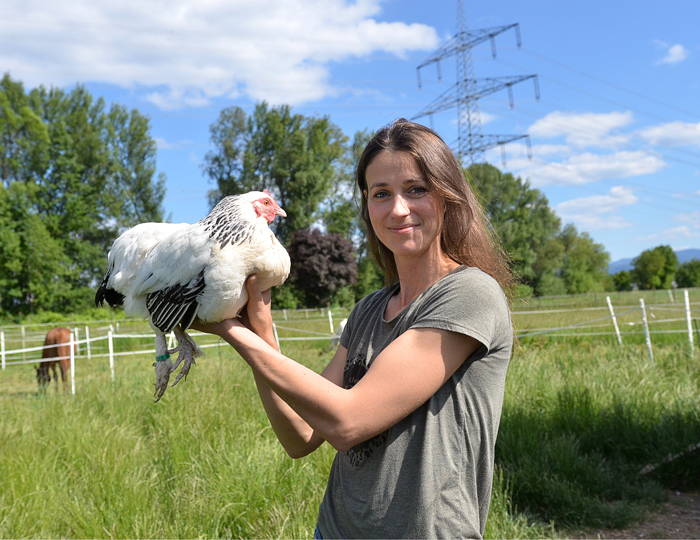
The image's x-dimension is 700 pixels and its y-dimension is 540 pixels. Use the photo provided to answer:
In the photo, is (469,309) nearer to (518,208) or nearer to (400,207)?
(400,207)

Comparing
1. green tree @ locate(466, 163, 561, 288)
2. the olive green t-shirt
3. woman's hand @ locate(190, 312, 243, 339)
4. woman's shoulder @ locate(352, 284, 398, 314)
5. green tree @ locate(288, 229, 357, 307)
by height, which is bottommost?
the olive green t-shirt

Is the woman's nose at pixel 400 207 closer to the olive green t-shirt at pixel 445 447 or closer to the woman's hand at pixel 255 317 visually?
the olive green t-shirt at pixel 445 447

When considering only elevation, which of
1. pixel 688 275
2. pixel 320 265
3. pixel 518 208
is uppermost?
pixel 518 208

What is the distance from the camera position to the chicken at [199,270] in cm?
158

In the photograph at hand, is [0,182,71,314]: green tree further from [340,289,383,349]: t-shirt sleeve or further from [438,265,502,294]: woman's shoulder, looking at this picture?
[438,265,502,294]: woman's shoulder

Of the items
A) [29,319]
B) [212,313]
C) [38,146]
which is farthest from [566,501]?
Answer: [38,146]

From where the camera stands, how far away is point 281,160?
1158 inches

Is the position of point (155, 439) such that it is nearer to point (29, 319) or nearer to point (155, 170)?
point (29, 319)

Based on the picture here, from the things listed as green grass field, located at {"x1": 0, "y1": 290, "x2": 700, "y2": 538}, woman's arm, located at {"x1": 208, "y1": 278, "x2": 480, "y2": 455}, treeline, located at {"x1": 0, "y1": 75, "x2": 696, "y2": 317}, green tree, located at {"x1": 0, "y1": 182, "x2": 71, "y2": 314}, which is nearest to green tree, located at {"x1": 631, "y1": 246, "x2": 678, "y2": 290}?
treeline, located at {"x1": 0, "y1": 75, "x2": 696, "y2": 317}

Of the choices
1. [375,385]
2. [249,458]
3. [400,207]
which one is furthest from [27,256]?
[375,385]

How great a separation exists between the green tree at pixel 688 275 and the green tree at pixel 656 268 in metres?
0.86

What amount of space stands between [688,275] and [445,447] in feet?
212

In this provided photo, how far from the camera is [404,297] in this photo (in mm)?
1529

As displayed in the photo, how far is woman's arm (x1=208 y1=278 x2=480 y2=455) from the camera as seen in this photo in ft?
3.87
